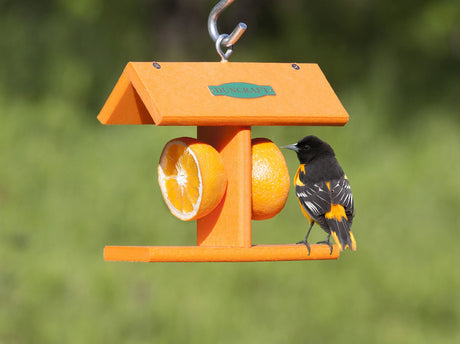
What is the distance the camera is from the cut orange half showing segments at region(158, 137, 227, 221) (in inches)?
163

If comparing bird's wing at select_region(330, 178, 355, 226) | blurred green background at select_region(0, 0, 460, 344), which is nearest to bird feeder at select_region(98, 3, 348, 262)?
bird's wing at select_region(330, 178, 355, 226)

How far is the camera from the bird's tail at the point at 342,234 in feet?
13.8

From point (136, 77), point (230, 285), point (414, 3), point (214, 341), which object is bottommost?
point (214, 341)

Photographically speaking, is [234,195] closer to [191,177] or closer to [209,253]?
[191,177]

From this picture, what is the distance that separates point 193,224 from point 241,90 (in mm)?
5126

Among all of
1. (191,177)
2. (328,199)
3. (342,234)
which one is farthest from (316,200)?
(191,177)

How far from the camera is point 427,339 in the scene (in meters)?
9.19

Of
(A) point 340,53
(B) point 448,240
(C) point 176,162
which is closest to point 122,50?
(A) point 340,53

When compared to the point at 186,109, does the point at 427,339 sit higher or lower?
lower

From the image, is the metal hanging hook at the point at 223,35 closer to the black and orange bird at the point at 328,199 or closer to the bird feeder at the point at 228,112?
the bird feeder at the point at 228,112

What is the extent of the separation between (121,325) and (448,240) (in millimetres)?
3583

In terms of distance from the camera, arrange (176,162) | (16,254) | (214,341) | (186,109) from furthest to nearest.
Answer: (16,254) → (214,341) → (176,162) → (186,109)

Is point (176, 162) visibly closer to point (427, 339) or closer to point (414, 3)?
point (427, 339)

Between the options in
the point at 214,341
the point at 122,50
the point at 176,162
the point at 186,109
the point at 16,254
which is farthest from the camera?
the point at 122,50
